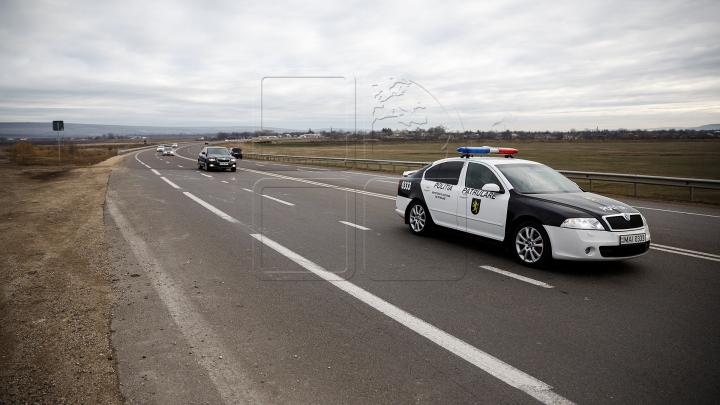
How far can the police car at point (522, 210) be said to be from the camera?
6.91m

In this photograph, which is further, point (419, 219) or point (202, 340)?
point (419, 219)

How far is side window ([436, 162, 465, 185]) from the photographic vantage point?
908 centimetres

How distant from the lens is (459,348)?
4504 mm

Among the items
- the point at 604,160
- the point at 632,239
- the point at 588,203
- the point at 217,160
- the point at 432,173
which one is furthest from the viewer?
the point at 604,160

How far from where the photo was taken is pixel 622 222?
7.02 metres

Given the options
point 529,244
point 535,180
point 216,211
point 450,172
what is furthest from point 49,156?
point 529,244

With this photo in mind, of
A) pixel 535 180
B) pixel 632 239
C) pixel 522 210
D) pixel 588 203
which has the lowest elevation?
pixel 632 239

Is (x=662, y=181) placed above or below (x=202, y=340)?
above

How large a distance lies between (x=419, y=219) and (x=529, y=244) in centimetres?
272

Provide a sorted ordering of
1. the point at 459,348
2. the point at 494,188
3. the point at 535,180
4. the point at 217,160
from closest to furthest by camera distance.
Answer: the point at 459,348 < the point at 494,188 < the point at 535,180 < the point at 217,160

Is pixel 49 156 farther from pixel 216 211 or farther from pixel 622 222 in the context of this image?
pixel 622 222

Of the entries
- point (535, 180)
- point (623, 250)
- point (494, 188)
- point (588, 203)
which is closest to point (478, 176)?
point (494, 188)

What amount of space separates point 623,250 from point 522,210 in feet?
4.86

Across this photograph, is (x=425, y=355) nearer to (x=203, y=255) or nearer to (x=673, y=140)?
(x=203, y=255)
